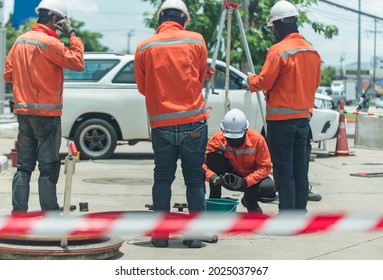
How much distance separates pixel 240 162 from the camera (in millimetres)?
8898

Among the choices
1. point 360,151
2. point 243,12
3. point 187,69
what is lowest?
point 360,151

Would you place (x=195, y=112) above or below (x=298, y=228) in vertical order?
above

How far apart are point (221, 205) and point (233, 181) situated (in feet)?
1.16

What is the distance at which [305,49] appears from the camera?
8.59 m

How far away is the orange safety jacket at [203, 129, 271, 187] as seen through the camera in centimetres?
877

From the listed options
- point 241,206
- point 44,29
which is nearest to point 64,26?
point 44,29

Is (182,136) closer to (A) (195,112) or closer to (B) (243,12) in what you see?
(A) (195,112)

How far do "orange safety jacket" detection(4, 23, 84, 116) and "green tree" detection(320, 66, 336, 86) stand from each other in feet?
464

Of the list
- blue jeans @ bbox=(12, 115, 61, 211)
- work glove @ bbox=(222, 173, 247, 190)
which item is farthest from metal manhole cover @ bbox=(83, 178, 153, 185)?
blue jeans @ bbox=(12, 115, 61, 211)

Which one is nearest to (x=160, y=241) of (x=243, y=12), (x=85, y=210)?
(x=85, y=210)

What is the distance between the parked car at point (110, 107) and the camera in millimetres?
15586

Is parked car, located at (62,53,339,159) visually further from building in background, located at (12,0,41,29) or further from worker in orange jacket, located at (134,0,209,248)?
worker in orange jacket, located at (134,0,209,248)

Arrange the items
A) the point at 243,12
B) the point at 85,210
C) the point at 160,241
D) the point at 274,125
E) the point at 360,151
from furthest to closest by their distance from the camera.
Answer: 1. the point at 243,12
2. the point at 360,151
3. the point at 85,210
4. the point at 274,125
5. the point at 160,241
